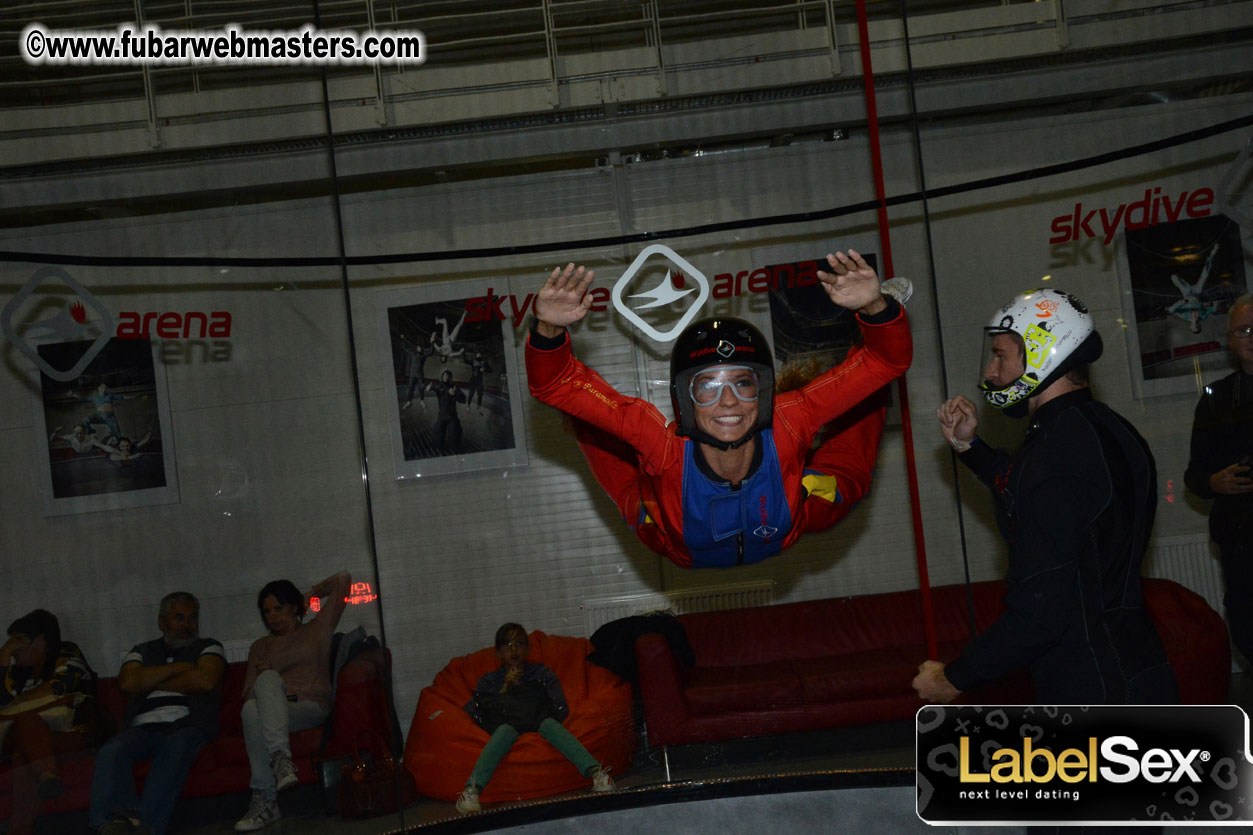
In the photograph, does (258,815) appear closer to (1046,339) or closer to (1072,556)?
(1072,556)

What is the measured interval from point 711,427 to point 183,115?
2508 millimetres

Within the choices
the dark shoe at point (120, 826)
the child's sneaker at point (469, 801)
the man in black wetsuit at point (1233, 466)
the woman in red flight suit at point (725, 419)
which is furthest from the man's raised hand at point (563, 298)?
the dark shoe at point (120, 826)

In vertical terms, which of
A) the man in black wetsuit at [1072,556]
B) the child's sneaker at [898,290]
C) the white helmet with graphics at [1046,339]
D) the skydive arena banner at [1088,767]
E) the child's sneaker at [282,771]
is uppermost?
the child's sneaker at [898,290]

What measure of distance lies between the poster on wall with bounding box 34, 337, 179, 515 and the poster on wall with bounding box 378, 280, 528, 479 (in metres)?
0.89

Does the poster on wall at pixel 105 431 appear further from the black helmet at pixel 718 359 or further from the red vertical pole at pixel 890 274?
the red vertical pole at pixel 890 274

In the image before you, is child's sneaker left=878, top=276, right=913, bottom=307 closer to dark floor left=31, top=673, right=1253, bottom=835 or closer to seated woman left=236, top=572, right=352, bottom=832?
dark floor left=31, top=673, right=1253, bottom=835

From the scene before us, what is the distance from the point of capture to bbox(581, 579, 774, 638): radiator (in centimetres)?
374

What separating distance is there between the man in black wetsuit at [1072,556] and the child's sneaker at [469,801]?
1.82 m

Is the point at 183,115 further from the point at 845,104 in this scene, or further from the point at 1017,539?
the point at 1017,539

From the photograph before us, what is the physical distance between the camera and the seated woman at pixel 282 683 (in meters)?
3.58

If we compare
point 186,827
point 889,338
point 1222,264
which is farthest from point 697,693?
point 1222,264

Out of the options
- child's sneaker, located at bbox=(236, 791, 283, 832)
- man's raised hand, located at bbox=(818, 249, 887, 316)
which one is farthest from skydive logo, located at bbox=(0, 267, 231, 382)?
man's raised hand, located at bbox=(818, 249, 887, 316)

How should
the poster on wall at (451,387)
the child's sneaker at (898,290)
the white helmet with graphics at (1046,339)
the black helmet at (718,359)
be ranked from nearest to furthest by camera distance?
the white helmet with graphics at (1046,339) → the child's sneaker at (898,290) → the black helmet at (718,359) → the poster on wall at (451,387)

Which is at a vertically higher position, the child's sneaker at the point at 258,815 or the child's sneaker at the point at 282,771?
the child's sneaker at the point at 282,771
